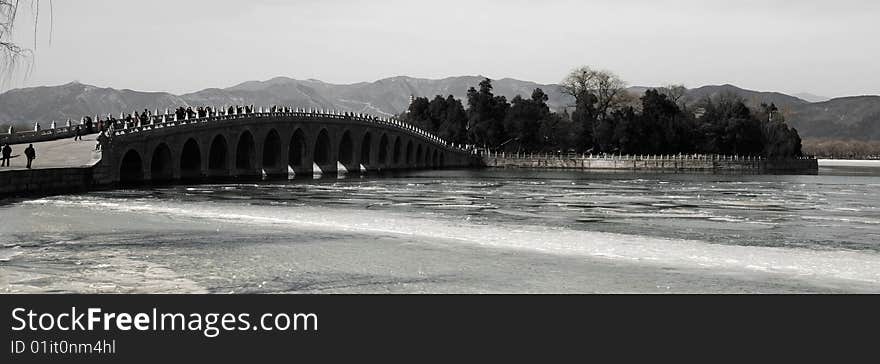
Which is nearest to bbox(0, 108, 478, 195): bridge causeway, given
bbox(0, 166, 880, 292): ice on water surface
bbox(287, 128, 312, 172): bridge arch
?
bbox(287, 128, 312, 172): bridge arch

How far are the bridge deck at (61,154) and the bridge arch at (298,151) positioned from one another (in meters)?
36.2

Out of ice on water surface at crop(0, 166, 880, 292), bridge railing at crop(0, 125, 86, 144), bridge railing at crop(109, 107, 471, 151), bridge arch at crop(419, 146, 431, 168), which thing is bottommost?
ice on water surface at crop(0, 166, 880, 292)

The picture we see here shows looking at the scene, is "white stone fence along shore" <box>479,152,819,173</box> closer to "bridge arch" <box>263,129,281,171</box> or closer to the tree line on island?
the tree line on island

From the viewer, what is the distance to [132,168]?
61688mm

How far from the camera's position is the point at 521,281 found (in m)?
17.8

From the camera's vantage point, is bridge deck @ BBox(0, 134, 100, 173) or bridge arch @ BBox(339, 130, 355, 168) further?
bridge arch @ BBox(339, 130, 355, 168)

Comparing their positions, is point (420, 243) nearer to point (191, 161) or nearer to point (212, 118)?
point (212, 118)

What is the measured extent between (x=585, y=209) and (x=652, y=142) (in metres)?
94.0

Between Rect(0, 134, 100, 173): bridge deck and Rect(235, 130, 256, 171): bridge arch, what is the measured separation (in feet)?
78.0

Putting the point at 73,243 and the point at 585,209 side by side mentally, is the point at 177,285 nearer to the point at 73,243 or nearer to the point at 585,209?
the point at 73,243

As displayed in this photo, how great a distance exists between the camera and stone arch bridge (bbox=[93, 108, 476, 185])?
195 ft

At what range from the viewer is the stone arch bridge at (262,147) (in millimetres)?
59531
